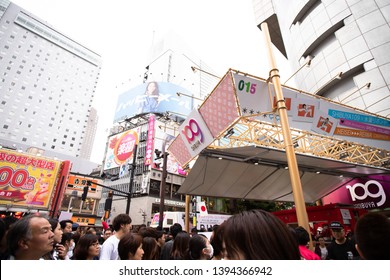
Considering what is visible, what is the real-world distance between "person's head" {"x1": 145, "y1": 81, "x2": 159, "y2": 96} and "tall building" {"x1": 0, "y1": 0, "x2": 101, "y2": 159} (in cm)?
3510

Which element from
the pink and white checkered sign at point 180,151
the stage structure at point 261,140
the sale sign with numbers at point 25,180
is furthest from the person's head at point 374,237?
the sale sign with numbers at point 25,180

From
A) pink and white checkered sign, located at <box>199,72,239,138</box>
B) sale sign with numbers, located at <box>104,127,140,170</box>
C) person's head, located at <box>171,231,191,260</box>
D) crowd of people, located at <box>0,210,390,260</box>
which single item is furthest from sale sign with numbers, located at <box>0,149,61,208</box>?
person's head, located at <box>171,231,191,260</box>

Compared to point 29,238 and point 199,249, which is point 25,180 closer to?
point 29,238

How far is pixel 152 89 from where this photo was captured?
46625mm

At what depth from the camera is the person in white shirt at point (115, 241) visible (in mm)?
3732

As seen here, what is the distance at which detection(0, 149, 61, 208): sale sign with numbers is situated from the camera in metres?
24.3

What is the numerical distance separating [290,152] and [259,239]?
4473 millimetres

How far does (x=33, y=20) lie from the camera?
77.5 m


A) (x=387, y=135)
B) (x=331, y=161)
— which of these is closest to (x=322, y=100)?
(x=331, y=161)

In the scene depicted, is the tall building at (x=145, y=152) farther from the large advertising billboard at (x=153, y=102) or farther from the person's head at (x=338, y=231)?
the person's head at (x=338, y=231)

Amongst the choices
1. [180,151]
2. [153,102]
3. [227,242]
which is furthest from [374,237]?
[153,102]

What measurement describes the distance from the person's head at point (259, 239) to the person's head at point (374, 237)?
0.86m

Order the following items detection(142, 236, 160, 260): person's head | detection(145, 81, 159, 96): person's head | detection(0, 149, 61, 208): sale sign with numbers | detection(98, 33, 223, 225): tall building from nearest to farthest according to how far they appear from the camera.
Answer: detection(142, 236, 160, 260): person's head → detection(0, 149, 61, 208): sale sign with numbers → detection(98, 33, 223, 225): tall building → detection(145, 81, 159, 96): person's head

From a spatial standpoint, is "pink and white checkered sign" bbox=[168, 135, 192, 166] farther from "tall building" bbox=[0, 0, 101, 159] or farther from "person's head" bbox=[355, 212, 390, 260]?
"tall building" bbox=[0, 0, 101, 159]
